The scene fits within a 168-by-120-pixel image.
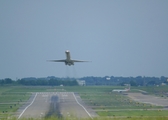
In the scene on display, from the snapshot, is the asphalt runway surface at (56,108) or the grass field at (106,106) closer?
the asphalt runway surface at (56,108)

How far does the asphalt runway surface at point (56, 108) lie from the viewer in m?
54.3

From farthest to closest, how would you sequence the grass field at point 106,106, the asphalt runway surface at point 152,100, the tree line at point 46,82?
the tree line at point 46,82 < the asphalt runway surface at point 152,100 < the grass field at point 106,106

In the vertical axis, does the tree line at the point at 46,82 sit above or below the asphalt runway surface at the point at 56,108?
above

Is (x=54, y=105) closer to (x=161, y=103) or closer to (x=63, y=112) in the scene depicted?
(x=63, y=112)

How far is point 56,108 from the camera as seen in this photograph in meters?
60.0

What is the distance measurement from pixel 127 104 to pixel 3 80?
165 feet

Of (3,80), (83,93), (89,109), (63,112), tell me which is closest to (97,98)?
(83,93)

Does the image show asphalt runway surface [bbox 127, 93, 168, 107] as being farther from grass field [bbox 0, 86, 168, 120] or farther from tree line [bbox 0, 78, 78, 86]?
tree line [bbox 0, 78, 78, 86]

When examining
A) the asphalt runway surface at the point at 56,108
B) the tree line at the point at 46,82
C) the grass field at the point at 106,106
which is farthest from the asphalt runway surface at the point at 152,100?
→ the tree line at the point at 46,82

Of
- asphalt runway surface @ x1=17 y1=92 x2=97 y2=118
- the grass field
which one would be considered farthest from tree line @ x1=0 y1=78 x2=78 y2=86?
asphalt runway surface @ x1=17 y1=92 x2=97 y2=118

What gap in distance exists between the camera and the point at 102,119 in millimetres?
48688

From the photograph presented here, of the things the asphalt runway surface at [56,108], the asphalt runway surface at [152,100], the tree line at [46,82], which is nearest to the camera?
the asphalt runway surface at [56,108]

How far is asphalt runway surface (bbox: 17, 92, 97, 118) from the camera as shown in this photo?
178ft

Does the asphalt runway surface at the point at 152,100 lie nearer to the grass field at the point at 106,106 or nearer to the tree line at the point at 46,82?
the grass field at the point at 106,106
